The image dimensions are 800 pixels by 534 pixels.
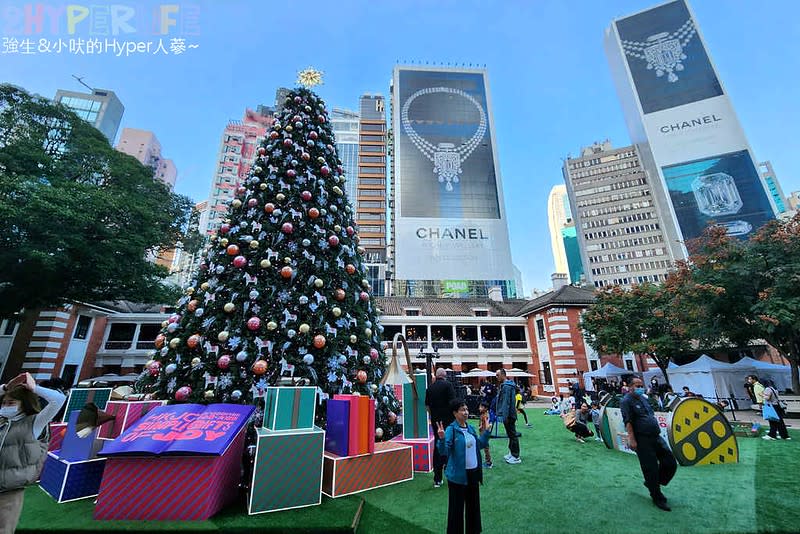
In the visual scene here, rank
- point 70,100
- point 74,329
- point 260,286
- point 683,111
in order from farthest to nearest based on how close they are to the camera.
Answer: point 70,100
point 683,111
point 74,329
point 260,286

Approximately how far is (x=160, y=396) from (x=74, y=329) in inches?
926

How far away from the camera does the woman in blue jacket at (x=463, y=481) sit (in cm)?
333

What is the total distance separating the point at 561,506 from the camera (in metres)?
4.44

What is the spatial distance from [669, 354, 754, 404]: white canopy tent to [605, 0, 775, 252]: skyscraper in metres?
37.5

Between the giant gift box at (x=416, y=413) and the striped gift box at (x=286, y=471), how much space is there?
2084mm

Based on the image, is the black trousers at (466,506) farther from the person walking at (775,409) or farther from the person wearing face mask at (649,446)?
the person walking at (775,409)

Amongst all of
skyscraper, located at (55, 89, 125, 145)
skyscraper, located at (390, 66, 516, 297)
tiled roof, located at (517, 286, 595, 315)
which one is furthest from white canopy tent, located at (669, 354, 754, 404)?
skyscraper, located at (55, 89, 125, 145)

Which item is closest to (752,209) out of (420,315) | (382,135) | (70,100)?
(420,315)

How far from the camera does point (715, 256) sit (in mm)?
14625

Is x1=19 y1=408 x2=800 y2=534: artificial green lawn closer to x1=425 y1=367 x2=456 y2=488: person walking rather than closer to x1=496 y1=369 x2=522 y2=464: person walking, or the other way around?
x1=496 y1=369 x2=522 y2=464: person walking

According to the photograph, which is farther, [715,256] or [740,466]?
[715,256]

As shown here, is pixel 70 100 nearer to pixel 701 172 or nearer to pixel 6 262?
pixel 6 262

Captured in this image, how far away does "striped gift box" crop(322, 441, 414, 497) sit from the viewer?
15.7ft

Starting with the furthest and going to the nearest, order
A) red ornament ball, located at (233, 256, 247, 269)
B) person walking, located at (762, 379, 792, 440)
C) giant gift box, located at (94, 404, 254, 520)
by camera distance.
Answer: person walking, located at (762, 379, 792, 440)
red ornament ball, located at (233, 256, 247, 269)
giant gift box, located at (94, 404, 254, 520)
